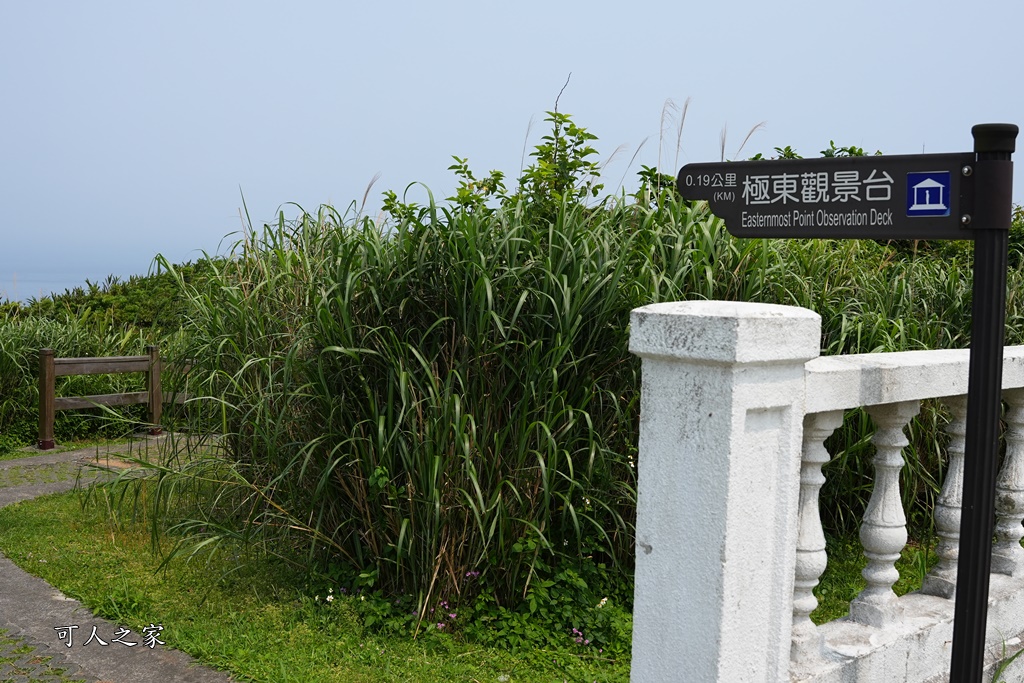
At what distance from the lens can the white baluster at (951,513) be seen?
11.0ft

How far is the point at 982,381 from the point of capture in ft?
8.86

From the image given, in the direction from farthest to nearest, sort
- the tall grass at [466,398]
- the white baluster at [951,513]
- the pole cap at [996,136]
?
the tall grass at [466,398] → the white baluster at [951,513] → the pole cap at [996,136]

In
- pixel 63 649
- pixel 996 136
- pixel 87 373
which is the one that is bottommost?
pixel 63 649

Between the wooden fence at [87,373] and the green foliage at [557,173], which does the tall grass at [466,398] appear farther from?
the wooden fence at [87,373]

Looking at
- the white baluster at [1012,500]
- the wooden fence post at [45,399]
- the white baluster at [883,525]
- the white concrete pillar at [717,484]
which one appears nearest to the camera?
the white concrete pillar at [717,484]

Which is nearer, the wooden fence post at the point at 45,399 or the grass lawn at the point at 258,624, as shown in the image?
the grass lawn at the point at 258,624

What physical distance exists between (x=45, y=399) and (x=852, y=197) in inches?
352

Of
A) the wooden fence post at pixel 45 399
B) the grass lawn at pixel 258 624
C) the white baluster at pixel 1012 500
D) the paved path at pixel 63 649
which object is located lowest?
the paved path at pixel 63 649

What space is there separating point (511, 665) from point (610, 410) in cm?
127

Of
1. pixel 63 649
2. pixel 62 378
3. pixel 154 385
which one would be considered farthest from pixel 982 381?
pixel 62 378

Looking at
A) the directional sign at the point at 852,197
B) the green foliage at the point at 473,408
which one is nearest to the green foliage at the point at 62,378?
the green foliage at the point at 473,408

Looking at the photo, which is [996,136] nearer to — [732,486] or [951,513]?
[732,486]

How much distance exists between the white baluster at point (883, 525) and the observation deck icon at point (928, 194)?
2.11 ft

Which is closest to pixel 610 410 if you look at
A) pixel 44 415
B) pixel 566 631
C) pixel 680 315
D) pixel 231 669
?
pixel 566 631
